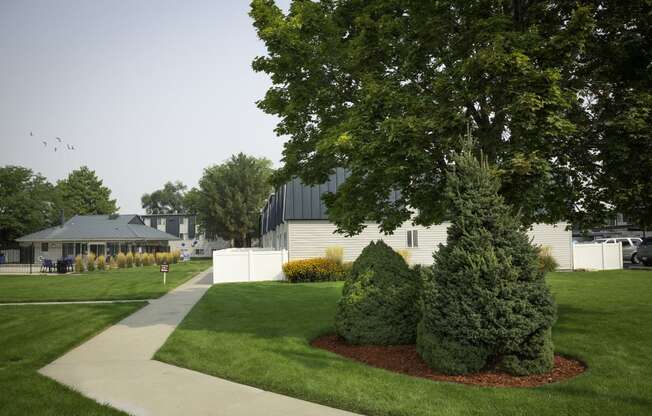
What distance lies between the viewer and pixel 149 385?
6.79 m

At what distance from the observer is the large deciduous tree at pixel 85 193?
257ft

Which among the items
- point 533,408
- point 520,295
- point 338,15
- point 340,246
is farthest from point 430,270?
point 340,246

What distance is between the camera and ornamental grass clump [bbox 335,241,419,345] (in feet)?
28.1

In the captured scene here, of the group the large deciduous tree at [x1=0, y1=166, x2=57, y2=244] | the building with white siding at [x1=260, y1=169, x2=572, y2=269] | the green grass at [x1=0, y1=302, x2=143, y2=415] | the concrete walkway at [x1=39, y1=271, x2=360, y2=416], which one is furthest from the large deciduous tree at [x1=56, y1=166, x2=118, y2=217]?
the concrete walkway at [x1=39, y1=271, x2=360, y2=416]

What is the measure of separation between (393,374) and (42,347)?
22.4 feet

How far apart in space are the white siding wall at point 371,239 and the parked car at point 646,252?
449 centimetres

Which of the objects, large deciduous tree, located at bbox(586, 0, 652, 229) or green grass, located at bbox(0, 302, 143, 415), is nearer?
green grass, located at bbox(0, 302, 143, 415)

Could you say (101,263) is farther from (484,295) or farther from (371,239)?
(484,295)

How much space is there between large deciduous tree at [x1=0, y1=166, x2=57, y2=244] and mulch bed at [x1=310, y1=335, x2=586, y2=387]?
60.3m

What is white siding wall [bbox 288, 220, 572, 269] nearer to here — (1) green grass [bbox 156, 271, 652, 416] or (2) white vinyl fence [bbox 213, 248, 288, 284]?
(2) white vinyl fence [bbox 213, 248, 288, 284]

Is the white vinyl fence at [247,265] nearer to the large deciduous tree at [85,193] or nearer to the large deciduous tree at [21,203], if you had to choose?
the large deciduous tree at [21,203]

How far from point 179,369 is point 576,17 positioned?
8.18 meters

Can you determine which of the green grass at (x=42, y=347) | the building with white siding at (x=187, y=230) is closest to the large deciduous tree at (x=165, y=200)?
the building with white siding at (x=187, y=230)

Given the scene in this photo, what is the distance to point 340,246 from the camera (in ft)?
87.5
